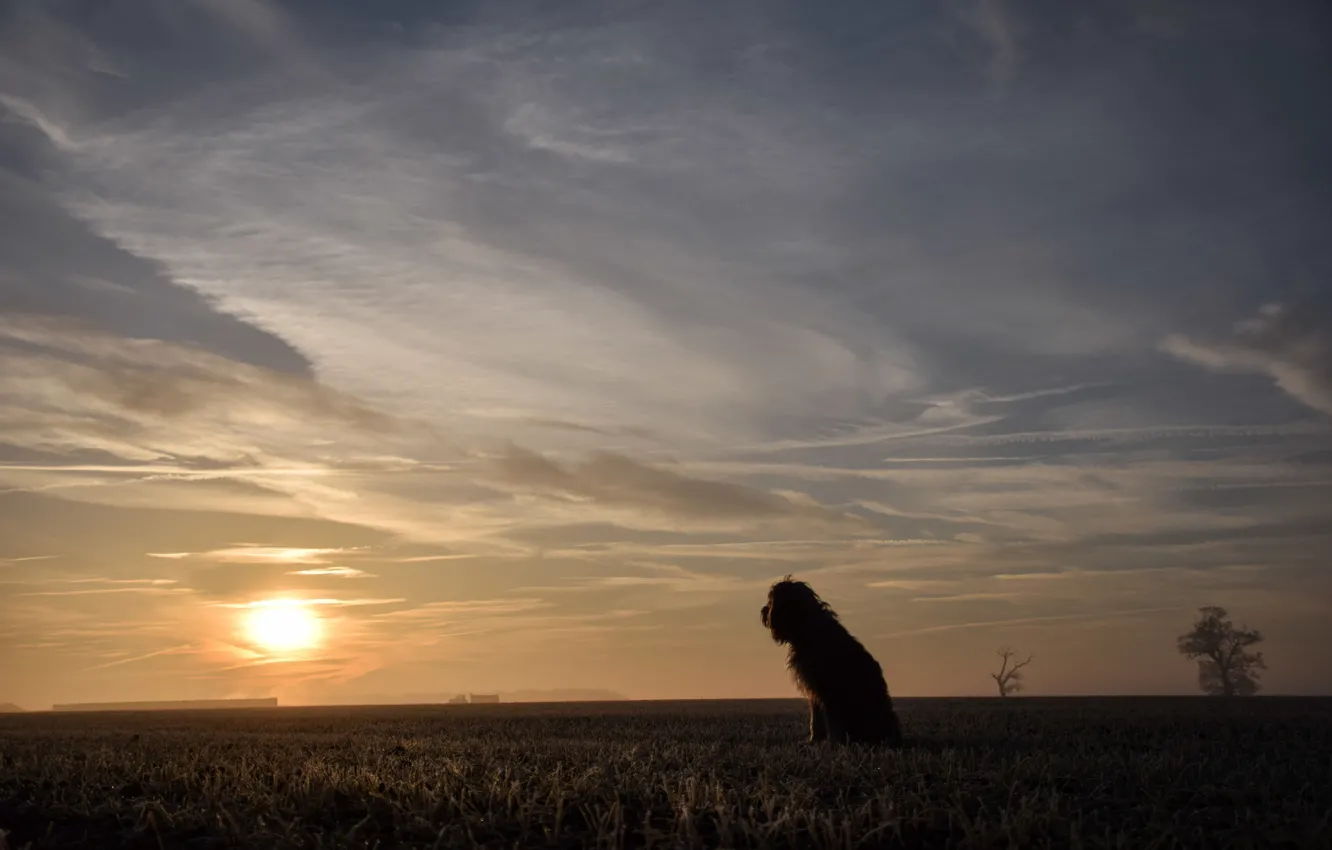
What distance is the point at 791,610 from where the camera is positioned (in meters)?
15.2

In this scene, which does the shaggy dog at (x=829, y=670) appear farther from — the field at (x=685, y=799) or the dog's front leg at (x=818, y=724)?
the field at (x=685, y=799)

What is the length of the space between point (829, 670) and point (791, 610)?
3.99 ft

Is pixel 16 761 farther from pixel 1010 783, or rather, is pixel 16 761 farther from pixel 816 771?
pixel 1010 783

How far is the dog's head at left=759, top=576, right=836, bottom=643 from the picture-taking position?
15055mm

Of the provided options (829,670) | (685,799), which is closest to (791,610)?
(829,670)

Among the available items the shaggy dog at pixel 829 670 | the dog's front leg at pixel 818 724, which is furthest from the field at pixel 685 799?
the dog's front leg at pixel 818 724

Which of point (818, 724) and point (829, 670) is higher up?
point (829, 670)

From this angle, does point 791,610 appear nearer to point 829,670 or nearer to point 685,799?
point 829,670

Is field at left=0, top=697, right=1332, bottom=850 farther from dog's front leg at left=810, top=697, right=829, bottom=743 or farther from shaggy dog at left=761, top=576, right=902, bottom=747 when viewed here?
dog's front leg at left=810, top=697, right=829, bottom=743

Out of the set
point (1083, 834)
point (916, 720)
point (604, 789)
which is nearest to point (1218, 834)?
point (1083, 834)

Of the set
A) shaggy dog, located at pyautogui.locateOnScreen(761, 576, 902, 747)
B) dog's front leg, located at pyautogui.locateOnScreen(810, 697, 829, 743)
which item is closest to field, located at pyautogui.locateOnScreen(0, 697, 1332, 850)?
shaggy dog, located at pyautogui.locateOnScreen(761, 576, 902, 747)

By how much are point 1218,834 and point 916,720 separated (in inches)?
625

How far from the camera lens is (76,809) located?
29.4 feet

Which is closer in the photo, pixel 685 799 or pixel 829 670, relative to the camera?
pixel 685 799
